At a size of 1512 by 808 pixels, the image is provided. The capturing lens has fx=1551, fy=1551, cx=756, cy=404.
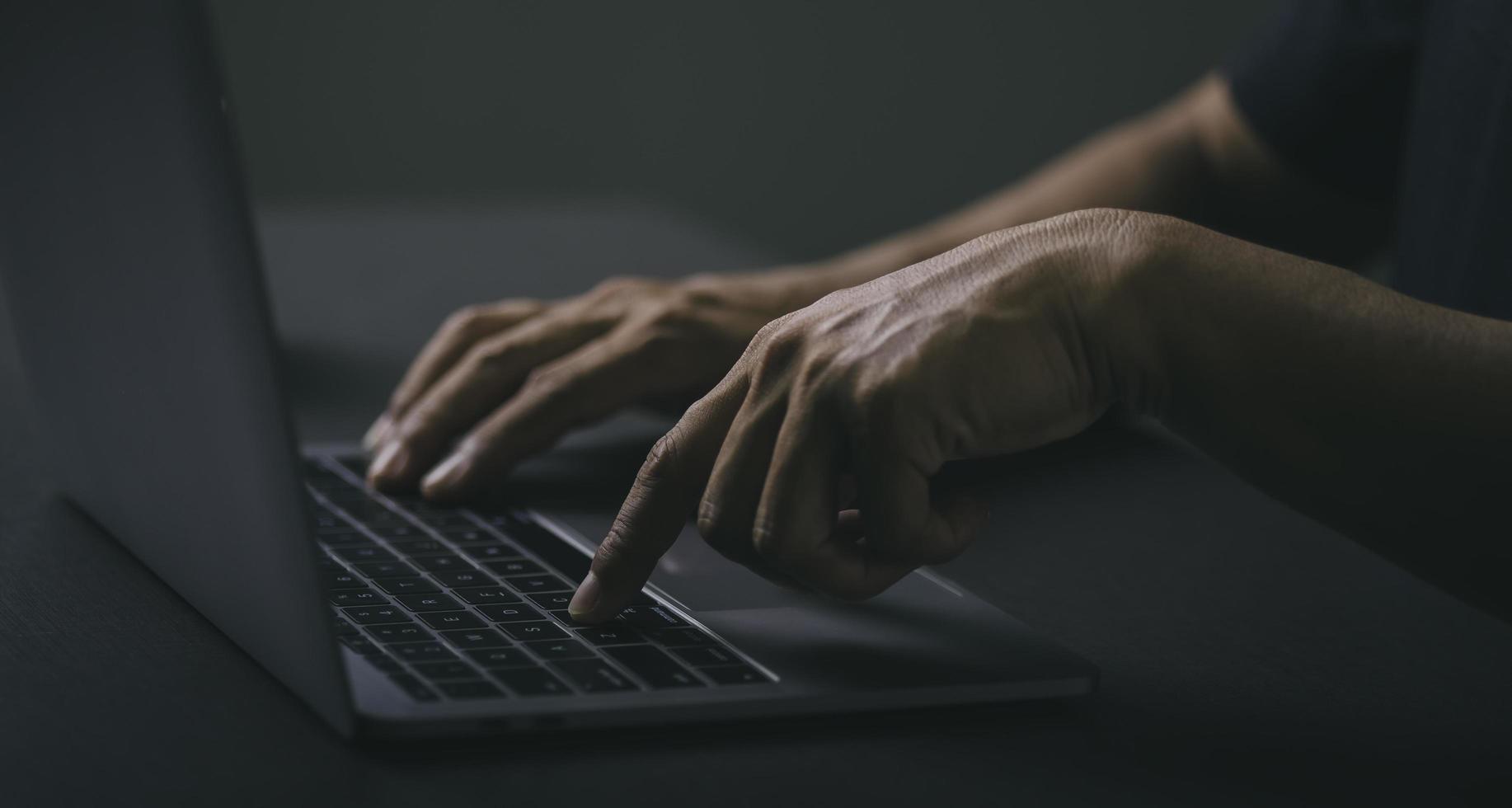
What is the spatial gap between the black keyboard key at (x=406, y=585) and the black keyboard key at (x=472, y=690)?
11cm

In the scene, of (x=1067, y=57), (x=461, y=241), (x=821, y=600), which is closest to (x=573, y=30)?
(x=1067, y=57)

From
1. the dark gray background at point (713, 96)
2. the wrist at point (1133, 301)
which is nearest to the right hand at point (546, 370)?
the wrist at point (1133, 301)

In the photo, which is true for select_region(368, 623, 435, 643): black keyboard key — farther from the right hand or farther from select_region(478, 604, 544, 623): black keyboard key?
the right hand

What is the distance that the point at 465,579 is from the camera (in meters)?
0.61

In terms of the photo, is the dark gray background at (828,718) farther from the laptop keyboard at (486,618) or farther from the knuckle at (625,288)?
the knuckle at (625,288)

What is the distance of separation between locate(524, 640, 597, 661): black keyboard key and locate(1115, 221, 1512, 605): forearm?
0.70 feet

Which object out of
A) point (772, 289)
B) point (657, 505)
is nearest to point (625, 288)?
point (772, 289)

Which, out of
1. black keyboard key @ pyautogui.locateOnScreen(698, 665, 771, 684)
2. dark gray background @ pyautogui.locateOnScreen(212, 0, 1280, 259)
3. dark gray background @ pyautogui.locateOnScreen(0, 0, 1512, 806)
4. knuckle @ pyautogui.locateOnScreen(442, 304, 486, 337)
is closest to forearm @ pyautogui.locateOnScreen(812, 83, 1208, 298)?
dark gray background @ pyautogui.locateOnScreen(0, 0, 1512, 806)

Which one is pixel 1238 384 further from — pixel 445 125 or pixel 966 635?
pixel 445 125

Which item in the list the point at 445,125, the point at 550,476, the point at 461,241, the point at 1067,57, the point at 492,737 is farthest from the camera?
the point at 1067,57

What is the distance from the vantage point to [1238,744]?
20.0 inches

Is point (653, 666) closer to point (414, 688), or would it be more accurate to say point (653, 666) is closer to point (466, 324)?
point (414, 688)

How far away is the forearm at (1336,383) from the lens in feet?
1.79

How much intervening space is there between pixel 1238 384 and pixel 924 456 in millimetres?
121
